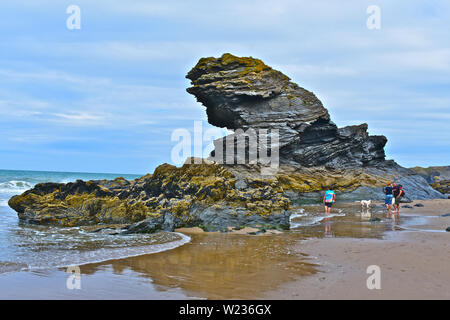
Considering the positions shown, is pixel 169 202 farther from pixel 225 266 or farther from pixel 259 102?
pixel 259 102

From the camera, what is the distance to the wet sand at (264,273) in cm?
645

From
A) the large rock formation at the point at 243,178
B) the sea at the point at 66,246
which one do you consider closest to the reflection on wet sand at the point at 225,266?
the sea at the point at 66,246


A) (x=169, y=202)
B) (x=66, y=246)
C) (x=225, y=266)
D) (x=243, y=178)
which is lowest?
(x=66, y=246)

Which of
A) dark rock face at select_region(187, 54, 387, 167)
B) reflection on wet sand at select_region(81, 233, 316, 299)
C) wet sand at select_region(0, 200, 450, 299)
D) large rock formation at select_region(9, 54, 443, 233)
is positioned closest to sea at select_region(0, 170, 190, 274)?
wet sand at select_region(0, 200, 450, 299)

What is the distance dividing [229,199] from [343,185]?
76.1ft

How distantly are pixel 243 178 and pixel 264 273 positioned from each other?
9.02 m

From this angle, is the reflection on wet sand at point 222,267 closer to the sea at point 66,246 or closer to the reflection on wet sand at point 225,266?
the reflection on wet sand at point 225,266

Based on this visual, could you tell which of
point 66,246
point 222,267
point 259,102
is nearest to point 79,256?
point 66,246

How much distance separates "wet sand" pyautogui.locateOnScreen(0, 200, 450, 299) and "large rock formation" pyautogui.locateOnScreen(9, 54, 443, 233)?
3.53m

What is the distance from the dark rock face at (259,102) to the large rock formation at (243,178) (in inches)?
3.3

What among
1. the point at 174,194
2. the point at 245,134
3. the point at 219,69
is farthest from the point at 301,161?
the point at 174,194

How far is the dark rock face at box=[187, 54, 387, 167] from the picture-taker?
103ft

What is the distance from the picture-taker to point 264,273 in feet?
25.4
